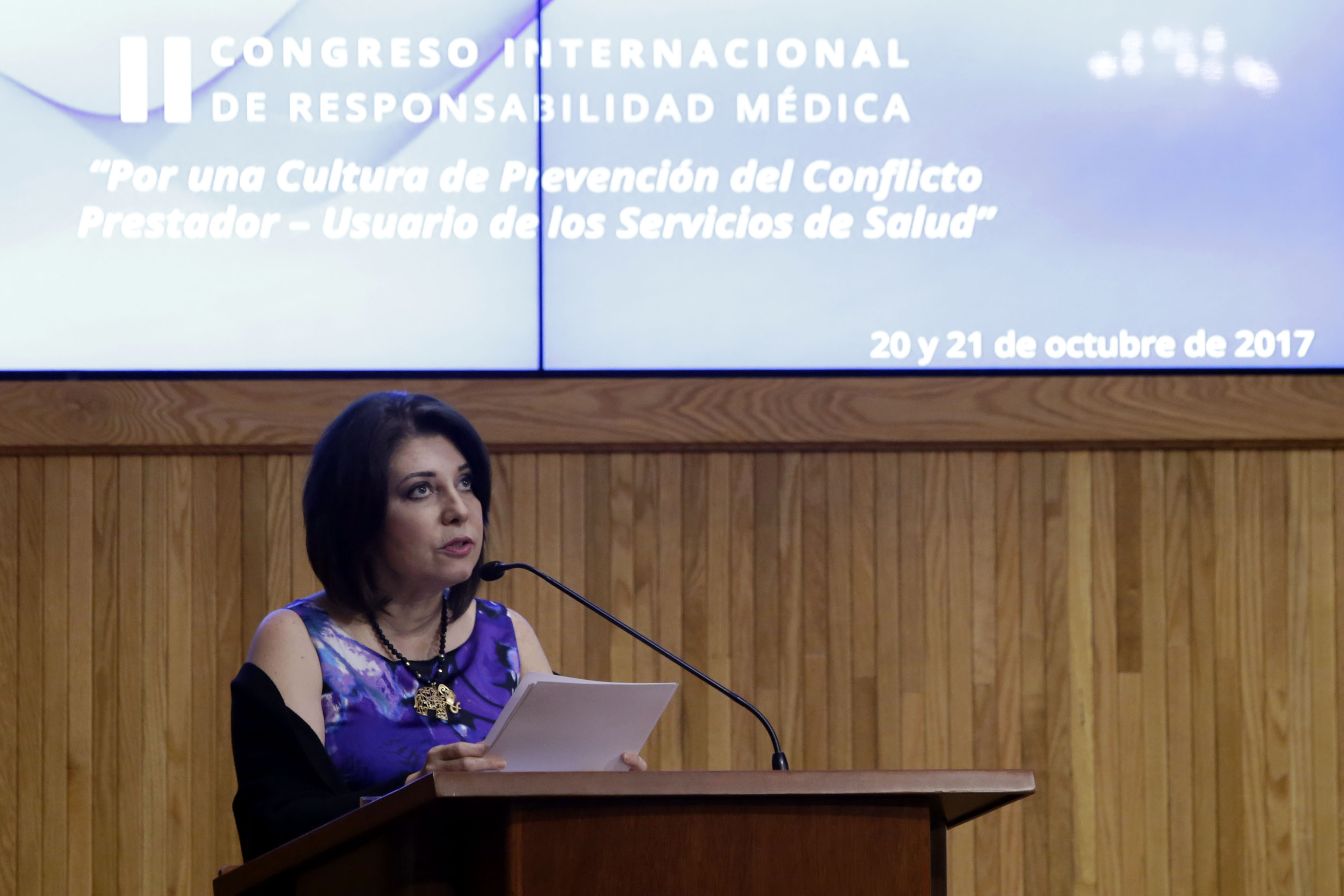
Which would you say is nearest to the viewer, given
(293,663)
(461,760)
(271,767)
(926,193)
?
(461,760)

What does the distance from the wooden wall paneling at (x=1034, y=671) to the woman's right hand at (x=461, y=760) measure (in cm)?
175

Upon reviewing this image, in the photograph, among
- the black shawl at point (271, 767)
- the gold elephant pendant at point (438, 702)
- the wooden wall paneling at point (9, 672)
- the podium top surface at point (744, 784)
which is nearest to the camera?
the podium top surface at point (744, 784)

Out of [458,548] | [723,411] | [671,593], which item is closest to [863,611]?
[671,593]

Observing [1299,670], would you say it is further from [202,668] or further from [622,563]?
[202,668]

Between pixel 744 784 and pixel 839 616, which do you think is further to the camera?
pixel 839 616

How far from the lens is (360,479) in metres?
2.13

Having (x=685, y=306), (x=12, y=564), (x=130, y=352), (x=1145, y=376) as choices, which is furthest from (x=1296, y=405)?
(x=12, y=564)

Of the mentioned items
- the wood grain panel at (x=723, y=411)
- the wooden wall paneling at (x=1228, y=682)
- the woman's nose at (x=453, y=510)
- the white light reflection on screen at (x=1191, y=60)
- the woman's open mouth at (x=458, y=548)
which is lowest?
the wooden wall paneling at (x=1228, y=682)

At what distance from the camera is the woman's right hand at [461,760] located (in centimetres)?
157

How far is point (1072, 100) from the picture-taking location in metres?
3.16

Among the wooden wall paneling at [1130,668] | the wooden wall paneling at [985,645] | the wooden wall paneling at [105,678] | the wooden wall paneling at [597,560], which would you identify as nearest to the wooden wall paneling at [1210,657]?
the wooden wall paneling at [1130,668]

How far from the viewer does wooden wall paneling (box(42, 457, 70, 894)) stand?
2.99 metres

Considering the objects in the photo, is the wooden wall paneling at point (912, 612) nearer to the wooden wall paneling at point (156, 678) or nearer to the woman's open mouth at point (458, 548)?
the woman's open mouth at point (458, 548)

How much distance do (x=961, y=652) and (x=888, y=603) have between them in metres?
0.20
